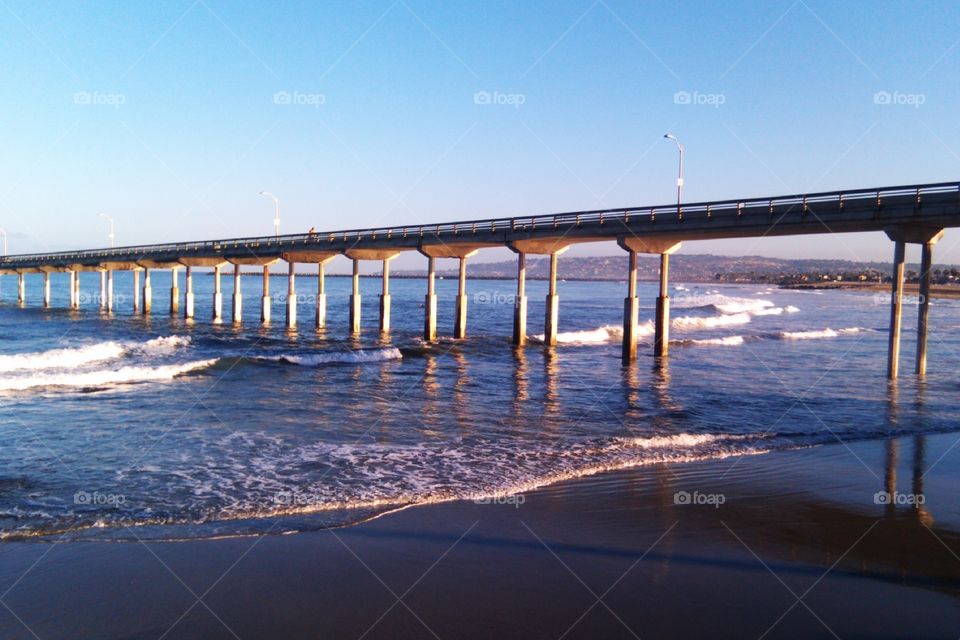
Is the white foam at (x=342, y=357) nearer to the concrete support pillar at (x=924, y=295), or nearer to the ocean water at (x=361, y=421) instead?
the ocean water at (x=361, y=421)

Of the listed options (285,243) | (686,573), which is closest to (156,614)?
(686,573)

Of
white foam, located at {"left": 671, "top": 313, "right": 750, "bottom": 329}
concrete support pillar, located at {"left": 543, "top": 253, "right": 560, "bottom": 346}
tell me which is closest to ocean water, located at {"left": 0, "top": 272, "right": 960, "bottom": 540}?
concrete support pillar, located at {"left": 543, "top": 253, "right": 560, "bottom": 346}

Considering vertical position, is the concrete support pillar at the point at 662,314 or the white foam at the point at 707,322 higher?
the concrete support pillar at the point at 662,314

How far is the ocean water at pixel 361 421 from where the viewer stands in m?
9.90

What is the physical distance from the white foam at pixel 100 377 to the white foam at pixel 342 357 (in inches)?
150

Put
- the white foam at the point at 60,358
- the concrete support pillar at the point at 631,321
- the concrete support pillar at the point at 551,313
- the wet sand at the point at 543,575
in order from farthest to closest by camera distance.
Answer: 1. the concrete support pillar at the point at 551,313
2. the concrete support pillar at the point at 631,321
3. the white foam at the point at 60,358
4. the wet sand at the point at 543,575

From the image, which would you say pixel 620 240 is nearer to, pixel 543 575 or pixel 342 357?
pixel 342 357

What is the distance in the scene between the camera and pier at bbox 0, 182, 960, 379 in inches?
869

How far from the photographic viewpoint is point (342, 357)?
96.8 feet

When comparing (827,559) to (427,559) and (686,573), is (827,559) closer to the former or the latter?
(686,573)

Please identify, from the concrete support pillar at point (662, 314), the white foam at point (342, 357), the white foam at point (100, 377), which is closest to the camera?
the white foam at point (100, 377)

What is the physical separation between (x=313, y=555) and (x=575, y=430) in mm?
8168

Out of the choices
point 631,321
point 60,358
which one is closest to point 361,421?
point 631,321

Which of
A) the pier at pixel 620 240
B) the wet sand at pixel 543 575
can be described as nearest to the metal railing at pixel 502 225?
the pier at pixel 620 240
